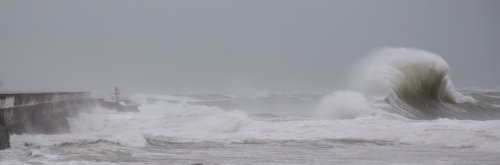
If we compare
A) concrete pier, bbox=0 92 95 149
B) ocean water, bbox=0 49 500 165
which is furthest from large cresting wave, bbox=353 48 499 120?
concrete pier, bbox=0 92 95 149

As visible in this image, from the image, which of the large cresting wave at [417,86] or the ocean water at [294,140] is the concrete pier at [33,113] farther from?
the large cresting wave at [417,86]

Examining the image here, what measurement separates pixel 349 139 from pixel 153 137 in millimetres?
4161

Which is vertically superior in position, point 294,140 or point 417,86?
point 417,86


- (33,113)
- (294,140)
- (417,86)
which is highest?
(417,86)

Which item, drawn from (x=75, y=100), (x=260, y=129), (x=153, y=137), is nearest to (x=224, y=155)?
(x=153, y=137)

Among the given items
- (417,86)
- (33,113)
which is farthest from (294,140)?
(417,86)

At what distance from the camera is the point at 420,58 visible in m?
22.7

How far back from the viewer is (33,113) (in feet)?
44.8

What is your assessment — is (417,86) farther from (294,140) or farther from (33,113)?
(33,113)

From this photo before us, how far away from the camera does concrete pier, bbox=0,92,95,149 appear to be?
437 inches

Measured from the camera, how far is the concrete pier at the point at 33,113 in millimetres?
11109

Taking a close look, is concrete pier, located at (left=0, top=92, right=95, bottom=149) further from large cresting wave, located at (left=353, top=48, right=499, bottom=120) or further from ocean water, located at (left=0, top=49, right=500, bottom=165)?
large cresting wave, located at (left=353, top=48, right=499, bottom=120)

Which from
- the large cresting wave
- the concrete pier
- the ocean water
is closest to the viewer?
the ocean water

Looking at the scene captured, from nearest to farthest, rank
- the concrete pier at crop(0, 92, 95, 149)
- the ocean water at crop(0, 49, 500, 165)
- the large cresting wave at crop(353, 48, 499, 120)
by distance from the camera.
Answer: the ocean water at crop(0, 49, 500, 165)
the concrete pier at crop(0, 92, 95, 149)
the large cresting wave at crop(353, 48, 499, 120)
